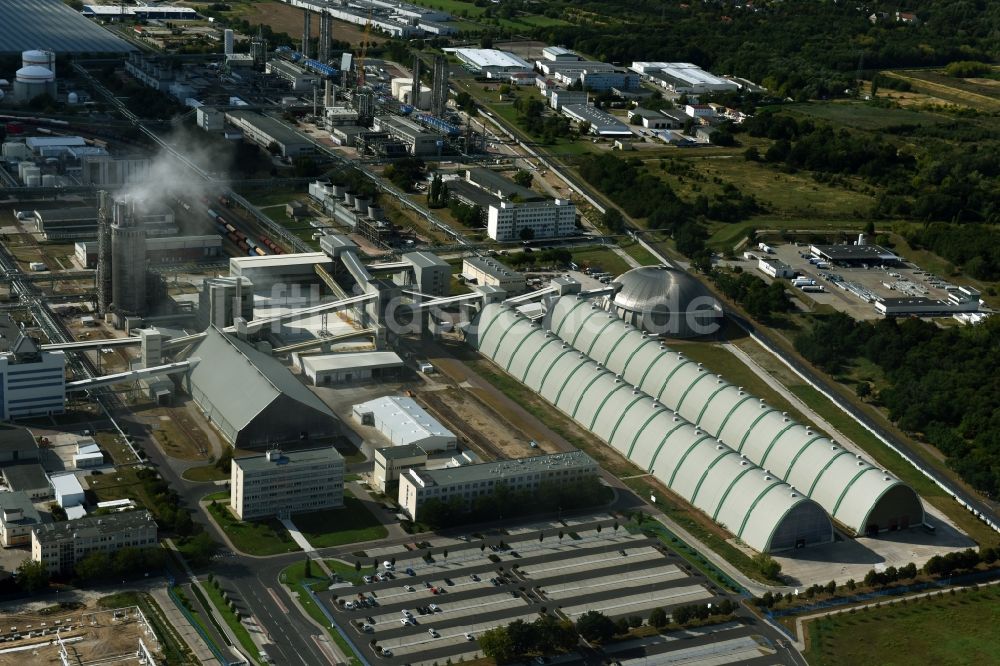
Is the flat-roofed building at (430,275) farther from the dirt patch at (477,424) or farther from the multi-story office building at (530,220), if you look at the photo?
the multi-story office building at (530,220)

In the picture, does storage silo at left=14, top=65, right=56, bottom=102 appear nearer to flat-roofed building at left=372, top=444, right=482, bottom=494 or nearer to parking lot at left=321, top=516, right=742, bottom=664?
flat-roofed building at left=372, top=444, right=482, bottom=494

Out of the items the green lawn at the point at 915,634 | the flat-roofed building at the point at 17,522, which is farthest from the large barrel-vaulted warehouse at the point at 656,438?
the flat-roofed building at the point at 17,522

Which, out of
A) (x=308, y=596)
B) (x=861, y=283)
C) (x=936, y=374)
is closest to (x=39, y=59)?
(x=861, y=283)

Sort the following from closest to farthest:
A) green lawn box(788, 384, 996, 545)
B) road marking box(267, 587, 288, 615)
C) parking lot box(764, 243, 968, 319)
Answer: road marking box(267, 587, 288, 615), green lawn box(788, 384, 996, 545), parking lot box(764, 243, 968, 319)

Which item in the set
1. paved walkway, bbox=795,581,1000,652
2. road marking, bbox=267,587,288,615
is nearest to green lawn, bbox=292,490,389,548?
road marking, bbox=267,587,288,615

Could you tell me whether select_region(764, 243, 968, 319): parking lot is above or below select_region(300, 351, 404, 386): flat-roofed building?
above

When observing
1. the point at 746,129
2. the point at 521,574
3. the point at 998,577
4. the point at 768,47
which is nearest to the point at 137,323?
the point at 521,574
